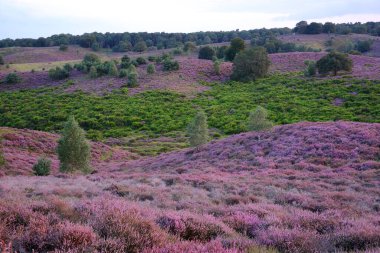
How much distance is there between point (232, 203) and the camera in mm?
12836

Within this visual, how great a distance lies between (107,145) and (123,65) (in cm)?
4567

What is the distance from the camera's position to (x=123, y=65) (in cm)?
8844

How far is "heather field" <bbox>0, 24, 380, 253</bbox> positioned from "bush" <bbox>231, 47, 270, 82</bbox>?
49cm

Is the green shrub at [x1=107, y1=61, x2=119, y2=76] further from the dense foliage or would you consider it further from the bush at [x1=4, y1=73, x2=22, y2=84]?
the bush at [x1=4, y1=73, x2=22, y2=84]

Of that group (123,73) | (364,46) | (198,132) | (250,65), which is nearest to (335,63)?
(250,65)

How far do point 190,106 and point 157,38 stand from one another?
121 m

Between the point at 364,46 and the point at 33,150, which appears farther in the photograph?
the point at 364,46

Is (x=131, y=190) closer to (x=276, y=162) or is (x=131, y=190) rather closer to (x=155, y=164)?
(x=276, y=162)

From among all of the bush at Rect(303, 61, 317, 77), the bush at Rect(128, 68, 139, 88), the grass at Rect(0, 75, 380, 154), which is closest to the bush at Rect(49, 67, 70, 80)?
the grass at Rect(0, 75, 380, 154)

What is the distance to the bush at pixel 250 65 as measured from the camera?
7812 centimetres

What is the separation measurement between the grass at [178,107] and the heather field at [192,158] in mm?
315

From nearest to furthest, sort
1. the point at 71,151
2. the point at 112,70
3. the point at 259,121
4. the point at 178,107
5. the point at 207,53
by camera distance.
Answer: the point at 71,151 < the point at 259,121 < the point at 178,107 < the point at 112,70 < the point at 207,53

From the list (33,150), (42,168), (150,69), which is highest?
(150,69)

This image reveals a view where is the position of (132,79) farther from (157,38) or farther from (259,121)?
(157,38)
